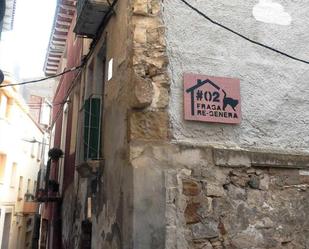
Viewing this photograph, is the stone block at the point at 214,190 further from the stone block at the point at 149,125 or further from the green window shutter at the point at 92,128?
the green window shutter at the point at 92,128

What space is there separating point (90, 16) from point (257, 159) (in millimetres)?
3134

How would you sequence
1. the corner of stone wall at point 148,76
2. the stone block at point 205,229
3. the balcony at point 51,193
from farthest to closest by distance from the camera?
the balcony at point 51,193
the corner of stone wall at point 148,76
the stone block at point 205,229

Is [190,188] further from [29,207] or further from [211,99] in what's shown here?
[29,207]

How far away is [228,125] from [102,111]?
2.06 m

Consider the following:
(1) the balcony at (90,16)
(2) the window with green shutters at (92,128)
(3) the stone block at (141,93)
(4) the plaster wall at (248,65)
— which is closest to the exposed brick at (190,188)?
(4) the plaster wall at (248,65)

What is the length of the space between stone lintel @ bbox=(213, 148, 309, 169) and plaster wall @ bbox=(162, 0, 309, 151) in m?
0.11

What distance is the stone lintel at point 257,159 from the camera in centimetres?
436

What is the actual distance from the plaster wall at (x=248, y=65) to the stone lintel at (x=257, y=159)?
0.11m

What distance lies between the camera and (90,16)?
5.80 meters

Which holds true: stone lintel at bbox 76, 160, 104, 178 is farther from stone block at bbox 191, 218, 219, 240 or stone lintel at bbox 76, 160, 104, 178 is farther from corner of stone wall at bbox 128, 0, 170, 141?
stone block at bbox 191, 218, 219, 240

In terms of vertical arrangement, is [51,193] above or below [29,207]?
below

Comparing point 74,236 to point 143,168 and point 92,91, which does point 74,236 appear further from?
point 143,168

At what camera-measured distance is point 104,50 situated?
6.24m

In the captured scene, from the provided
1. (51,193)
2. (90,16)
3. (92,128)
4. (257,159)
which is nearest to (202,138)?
(257,159)
